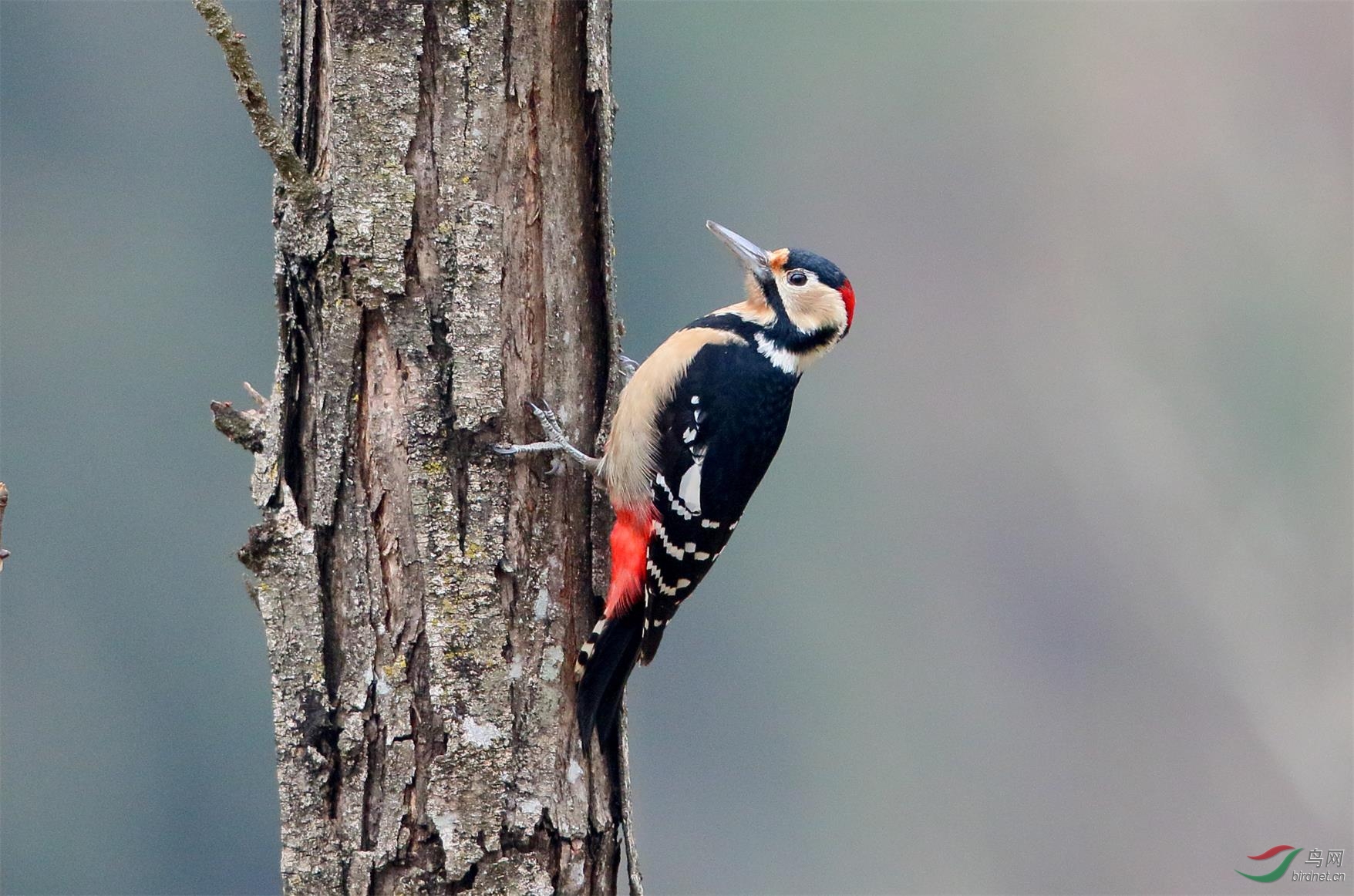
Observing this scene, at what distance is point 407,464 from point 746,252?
1.61 m

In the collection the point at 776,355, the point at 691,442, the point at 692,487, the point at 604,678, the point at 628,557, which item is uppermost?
the point at 776,355

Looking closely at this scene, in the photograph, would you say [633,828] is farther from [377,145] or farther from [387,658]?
[377,145]

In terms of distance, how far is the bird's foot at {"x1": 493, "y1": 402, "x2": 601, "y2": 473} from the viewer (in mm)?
2484

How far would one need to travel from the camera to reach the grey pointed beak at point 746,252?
357cm

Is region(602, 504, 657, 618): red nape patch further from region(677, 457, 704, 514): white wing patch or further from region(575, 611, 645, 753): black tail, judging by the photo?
region(677, 457, 704, 514): white wing patch

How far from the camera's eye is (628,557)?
2.77 metres

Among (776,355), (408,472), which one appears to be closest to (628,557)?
(408,472)

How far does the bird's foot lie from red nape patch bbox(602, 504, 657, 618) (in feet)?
0.70

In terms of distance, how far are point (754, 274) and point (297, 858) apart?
7.04 ft

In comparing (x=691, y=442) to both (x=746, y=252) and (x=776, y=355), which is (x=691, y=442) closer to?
(x=776, y=355)

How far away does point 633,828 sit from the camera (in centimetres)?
262

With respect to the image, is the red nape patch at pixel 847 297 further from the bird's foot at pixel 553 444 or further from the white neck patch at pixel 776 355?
the bird's foot at pixel 553 444

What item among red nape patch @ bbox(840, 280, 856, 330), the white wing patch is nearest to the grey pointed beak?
red nape patch @ bbox(840, 280, 856, 330)

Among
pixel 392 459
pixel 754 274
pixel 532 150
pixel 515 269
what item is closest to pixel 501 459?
pixel 392 459
